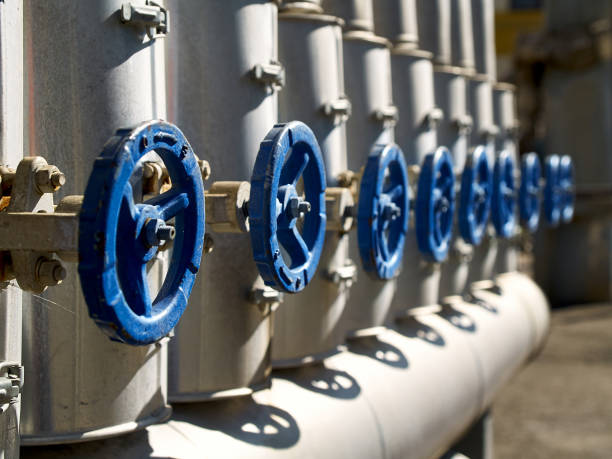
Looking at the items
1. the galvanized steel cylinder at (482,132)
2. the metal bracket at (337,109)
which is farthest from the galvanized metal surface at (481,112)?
the metal bracket at (337,109)

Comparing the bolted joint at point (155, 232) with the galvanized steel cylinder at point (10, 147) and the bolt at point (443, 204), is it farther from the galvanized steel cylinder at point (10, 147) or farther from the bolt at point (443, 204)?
the bolt at point (443, 204)

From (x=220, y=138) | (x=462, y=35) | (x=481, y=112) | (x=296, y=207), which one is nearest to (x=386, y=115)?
(x=220, y=138)

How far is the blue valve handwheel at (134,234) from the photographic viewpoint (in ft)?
3.52

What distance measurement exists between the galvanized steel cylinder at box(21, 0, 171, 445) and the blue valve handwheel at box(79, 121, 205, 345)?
19cm

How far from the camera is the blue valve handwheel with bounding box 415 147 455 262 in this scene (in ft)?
8.30

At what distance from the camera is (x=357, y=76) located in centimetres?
248

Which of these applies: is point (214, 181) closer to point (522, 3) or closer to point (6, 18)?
point (6, 18)

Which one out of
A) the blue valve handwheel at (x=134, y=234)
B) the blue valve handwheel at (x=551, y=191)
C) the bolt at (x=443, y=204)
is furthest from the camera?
the blue valve handwheel at (x=551, y=191)

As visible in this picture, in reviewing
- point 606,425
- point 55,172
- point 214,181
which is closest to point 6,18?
point 55,172

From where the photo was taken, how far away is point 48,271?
3.80 feet

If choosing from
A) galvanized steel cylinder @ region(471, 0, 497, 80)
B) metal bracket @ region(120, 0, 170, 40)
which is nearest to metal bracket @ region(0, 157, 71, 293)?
metal bracket @ region(120, 0, 170, 40)

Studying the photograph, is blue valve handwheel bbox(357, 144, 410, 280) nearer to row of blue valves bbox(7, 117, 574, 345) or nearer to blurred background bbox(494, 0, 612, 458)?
row of blue valves bbox(7, 117, 574, 345)

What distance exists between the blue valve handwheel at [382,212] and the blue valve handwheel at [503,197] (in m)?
1.23

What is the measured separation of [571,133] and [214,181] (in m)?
6.69
